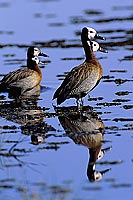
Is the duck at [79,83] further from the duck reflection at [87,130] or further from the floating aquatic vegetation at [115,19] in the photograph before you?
the floating aquatic vegetation at [115,19]

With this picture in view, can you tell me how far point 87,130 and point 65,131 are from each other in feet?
1.02

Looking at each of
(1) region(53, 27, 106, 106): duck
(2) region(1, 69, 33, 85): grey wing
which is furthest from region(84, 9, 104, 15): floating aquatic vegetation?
(1) region(53, 27, 106, 106): duck

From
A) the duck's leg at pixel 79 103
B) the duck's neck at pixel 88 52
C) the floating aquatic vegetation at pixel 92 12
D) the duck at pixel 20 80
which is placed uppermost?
the duck's neck at pixel 88 52

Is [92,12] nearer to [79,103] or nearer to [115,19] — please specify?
[115,19]

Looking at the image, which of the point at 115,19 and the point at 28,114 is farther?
the point at 115,19

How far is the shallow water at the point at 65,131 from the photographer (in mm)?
8617

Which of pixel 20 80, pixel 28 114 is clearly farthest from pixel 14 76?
pixel 28 114

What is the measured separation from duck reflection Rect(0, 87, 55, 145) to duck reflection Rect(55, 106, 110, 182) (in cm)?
33

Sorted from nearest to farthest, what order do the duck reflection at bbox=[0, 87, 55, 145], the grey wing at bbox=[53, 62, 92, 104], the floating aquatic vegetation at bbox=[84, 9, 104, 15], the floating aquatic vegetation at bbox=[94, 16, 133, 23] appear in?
the duck reflection at bbox=[0, 87, 55, 145], the grey wing at bbox=[53, 62, 92, 104], the floating aquatic vegetation at bbox=[94, 16, 133, 23], the floating aquatic vegetation at bbox=[84, 9, 104, 15]

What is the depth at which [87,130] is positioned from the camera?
11336mm

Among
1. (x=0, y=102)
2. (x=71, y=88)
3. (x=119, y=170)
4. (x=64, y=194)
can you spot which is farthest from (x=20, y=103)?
(x=64, y=194)

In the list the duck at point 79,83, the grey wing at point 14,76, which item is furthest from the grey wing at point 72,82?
the grey wing at point 14,76

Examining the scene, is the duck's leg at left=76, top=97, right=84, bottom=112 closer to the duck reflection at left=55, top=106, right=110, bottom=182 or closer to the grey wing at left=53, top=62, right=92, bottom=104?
the duck reflection at left=55, top=106, right=110, bottom=182

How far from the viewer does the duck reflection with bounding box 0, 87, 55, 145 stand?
11203 millimetres
